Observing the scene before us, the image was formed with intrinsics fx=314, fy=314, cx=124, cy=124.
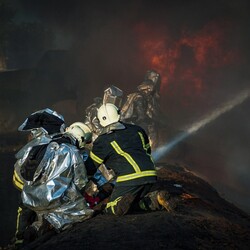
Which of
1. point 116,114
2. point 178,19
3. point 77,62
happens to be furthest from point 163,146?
point 178,19

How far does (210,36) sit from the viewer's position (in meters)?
23.6

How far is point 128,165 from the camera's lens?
15.2 ft

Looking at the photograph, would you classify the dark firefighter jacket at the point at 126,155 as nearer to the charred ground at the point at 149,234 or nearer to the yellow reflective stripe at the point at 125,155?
the yellow reflective stripe at the point at 125,155

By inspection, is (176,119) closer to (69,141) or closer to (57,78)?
(57,78)

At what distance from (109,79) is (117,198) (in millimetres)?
19466

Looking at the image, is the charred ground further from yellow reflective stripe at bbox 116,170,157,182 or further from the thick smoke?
the thick smoke

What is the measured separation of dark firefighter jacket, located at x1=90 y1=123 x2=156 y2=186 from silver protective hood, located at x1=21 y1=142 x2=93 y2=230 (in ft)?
1.91

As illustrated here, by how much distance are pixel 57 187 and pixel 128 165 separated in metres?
1.10

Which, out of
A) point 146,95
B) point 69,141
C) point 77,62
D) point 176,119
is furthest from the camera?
point 77,62

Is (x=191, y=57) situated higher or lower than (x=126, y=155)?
higher

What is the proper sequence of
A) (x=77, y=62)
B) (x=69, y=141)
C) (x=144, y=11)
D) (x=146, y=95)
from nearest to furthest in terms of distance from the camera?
(x=69, y=141), (x=146, y=95), (x=77, y=62), (x=144, y=11)

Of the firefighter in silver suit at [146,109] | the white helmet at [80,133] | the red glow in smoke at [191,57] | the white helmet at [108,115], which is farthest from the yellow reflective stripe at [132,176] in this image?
the red glow in smoke at [191,57]

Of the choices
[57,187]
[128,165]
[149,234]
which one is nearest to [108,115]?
[128,165]

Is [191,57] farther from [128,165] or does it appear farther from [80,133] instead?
[128,165]
